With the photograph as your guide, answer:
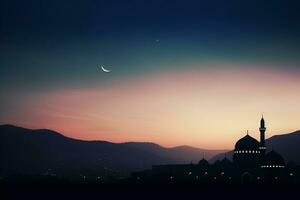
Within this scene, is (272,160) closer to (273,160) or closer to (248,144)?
(273,160)

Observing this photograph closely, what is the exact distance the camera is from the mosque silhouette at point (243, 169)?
464ft

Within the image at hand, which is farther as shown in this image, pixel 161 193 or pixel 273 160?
pixel 273 160

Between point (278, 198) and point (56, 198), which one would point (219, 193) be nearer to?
point (278, 198)

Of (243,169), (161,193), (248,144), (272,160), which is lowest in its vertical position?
(161,193)

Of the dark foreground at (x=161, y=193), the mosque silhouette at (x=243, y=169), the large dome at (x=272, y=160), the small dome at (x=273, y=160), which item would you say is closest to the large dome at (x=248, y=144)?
the mosque silhouette at (x=243, y=169)

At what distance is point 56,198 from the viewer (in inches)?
3130

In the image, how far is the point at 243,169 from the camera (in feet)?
483

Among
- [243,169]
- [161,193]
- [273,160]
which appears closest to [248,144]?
[243,169]

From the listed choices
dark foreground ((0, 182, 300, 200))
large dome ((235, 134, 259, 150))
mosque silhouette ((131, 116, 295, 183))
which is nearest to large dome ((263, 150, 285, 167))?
mosque silhouette ((131, 116, 295, 183))

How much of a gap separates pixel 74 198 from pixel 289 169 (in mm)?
78872

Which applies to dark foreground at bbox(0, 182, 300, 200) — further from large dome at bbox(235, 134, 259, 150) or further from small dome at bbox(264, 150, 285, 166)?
large dome at bbox(235, 134, 259, 150)

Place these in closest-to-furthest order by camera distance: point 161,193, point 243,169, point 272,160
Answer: point 161,193 < point 272,160 < point 243,169

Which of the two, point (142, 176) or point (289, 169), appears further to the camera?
point (142, 176)

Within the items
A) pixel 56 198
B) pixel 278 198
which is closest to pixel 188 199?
pixel 278 198
